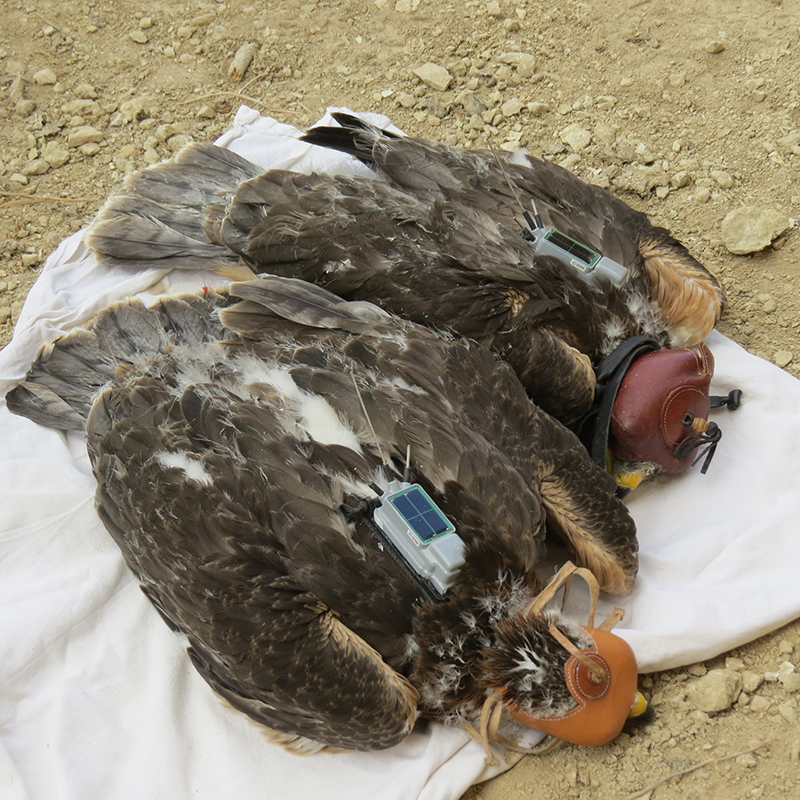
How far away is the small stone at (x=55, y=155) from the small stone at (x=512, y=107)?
90.5 inches

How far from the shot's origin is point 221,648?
205cm

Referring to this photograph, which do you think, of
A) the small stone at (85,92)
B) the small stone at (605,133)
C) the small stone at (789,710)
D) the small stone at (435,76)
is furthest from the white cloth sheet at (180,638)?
the small stone at (435,76)

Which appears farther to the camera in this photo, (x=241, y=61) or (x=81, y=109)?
(x=241, y=61)

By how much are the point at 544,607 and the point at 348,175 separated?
1857mm

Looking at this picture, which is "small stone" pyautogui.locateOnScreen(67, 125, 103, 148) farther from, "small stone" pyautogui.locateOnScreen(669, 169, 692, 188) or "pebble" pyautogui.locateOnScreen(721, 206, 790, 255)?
"pebble" pyautogui.locateOnScreen(721, 206, 790, 255)

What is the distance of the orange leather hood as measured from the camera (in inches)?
79.2

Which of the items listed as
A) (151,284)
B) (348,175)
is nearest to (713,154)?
(348,175)

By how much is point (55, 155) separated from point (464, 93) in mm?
2171

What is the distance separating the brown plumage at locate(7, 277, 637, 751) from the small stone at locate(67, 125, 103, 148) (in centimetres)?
203

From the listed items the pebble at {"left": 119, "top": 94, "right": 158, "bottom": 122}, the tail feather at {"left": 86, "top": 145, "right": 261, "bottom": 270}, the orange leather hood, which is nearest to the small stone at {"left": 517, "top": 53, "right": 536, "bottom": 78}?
the tail feather at {"left": 86, "top": 145, "right": 261, "bottom": 270}

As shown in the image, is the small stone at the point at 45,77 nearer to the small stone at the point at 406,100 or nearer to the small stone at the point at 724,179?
the small stone at the point at 406,100

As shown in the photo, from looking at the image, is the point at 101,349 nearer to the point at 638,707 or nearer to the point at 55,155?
the point at 55,155

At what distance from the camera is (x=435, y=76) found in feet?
13.4

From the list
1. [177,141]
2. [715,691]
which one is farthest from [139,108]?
[715,691]
